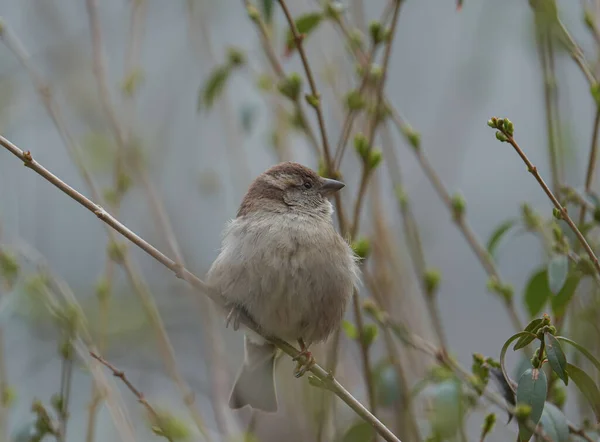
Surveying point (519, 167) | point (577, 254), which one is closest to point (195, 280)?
point (577, 254)

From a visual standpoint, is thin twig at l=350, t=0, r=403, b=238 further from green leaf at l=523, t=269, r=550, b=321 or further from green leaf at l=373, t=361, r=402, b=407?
green leaf at l=523, t=269, r=550, b=321

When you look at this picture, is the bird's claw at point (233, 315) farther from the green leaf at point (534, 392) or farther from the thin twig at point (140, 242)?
the green leaf at point (534, 392)

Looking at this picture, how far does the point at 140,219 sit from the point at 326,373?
2.66 metres

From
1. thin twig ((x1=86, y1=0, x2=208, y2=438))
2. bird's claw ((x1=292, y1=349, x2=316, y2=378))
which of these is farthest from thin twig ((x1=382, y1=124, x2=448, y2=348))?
thin twig ((x1=86, y1=0, x2=208, y2=438))

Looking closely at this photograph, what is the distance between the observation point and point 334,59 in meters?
4.68

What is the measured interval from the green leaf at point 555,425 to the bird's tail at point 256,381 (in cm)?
155

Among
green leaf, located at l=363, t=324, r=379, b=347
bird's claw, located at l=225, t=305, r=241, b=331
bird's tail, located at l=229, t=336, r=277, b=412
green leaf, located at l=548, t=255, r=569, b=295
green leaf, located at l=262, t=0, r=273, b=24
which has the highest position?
green leaf, located at l=262, t=0, r=273, b=24

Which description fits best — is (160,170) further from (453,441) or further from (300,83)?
(453,441)

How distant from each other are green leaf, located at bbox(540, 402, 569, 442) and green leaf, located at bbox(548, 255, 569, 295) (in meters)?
0.36

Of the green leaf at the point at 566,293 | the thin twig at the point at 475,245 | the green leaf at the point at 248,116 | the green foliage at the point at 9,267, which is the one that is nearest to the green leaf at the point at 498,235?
the thin twig at the point at 475,245

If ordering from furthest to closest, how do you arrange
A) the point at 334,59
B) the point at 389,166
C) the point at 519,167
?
the point at 519,167, the point at 334,59, the point at 389,166

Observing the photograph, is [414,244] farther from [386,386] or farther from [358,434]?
[358,434]

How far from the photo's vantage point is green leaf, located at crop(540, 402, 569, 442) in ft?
7.80

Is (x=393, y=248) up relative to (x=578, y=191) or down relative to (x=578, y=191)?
down
